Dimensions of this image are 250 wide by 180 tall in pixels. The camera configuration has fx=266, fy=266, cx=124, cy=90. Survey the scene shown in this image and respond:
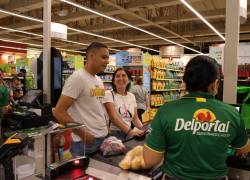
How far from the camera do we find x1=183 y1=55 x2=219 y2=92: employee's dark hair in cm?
148

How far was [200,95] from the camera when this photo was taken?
147cm

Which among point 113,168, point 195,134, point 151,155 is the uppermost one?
point 195,134

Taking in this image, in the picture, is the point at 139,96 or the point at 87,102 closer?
the point at 87,102

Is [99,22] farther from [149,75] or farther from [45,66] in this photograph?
[45,66]

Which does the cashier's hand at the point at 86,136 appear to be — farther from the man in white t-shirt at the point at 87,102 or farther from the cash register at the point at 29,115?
the cash register at the point at 29,115

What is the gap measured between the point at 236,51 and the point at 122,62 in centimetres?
712

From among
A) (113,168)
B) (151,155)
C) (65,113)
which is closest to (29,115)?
(65,113)

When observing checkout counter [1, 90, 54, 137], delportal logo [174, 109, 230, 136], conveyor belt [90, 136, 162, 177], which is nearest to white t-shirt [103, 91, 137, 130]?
checkout counter [1, 90, 54, 137]

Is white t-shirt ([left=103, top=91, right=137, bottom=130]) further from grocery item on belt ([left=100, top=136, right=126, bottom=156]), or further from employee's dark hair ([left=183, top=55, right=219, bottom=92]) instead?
employee's dark hair ([left=183, top=55, right=219, bottom=92])

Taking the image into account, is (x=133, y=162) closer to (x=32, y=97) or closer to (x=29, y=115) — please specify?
(x=29, y=115)

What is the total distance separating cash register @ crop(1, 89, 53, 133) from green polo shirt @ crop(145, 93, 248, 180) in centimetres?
188

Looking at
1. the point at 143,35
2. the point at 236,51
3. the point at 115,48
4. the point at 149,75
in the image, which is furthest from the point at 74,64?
the point at 115,48

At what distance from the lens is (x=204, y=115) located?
1416mm

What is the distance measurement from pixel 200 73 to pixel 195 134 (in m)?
0.34
